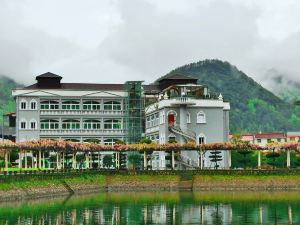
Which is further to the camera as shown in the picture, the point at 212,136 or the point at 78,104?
the point at 78,104

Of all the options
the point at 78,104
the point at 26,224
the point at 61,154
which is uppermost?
the point at 78,104

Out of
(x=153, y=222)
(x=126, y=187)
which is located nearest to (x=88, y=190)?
(x=126, y=187)

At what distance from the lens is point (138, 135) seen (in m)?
107

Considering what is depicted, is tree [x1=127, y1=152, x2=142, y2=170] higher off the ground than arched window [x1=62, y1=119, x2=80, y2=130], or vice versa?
arched window [x1=62, y1=119, x2=80, y2=130]

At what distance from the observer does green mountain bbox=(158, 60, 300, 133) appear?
614 feet

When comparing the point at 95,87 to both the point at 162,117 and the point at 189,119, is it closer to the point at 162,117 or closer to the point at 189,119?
the point at 162,117

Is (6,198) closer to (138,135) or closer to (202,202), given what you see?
(202,202)

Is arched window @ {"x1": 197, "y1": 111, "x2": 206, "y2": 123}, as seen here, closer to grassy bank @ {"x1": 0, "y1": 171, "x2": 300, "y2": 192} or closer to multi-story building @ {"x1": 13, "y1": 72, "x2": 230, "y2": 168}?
multi-story building @ {"x1": 13, "y1": 72, "x2": 230, "y2": 168}

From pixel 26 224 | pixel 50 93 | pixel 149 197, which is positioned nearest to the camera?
pixel 26 224

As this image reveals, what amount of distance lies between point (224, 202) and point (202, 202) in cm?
202

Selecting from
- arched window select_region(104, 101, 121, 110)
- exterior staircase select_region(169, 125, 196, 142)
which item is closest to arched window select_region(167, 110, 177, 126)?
exterior staircase select_region(169, 125, 196, 142)

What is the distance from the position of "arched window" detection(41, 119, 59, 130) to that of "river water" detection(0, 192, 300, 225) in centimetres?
3522

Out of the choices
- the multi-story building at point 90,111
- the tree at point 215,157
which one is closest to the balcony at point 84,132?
the multi-story building at point 90,111

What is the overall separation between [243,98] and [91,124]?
91010mm
